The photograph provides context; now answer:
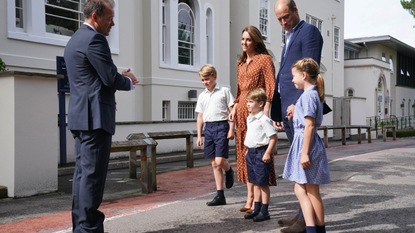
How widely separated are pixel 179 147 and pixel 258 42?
30.2ft

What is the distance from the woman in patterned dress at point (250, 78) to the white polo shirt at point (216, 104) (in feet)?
1.21

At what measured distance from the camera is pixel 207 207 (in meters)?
5.21

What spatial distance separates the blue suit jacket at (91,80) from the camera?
3.28 m

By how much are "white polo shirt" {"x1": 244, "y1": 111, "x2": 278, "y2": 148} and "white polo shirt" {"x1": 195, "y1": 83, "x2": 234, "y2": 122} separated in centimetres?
78

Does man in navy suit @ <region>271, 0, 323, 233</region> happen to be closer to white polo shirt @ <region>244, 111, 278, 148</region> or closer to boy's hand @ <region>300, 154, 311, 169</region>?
white polo shirt @ <region>244, 111, 278, 148</region>

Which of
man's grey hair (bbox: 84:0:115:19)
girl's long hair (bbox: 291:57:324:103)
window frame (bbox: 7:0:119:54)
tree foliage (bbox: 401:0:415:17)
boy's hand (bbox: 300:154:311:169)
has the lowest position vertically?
boy's hand (bbox: 300:154:311:169)

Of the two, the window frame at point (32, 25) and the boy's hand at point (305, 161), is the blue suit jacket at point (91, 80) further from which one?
the window frame at point (32, 25)

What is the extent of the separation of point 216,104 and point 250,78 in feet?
2.43

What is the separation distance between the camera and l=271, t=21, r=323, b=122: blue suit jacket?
3.96 meters

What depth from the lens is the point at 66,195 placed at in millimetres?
6406

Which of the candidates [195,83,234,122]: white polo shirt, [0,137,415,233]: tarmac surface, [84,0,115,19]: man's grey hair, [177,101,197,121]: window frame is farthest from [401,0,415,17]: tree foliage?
[84,0,115,19]: man's grey hair

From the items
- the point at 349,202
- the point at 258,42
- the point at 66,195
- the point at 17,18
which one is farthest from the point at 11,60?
the point at 349,202

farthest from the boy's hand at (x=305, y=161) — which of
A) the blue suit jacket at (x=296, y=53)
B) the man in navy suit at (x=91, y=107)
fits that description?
the man in navy suit at (x=91, y=107)

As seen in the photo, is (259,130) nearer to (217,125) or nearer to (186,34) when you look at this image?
(217,125)
